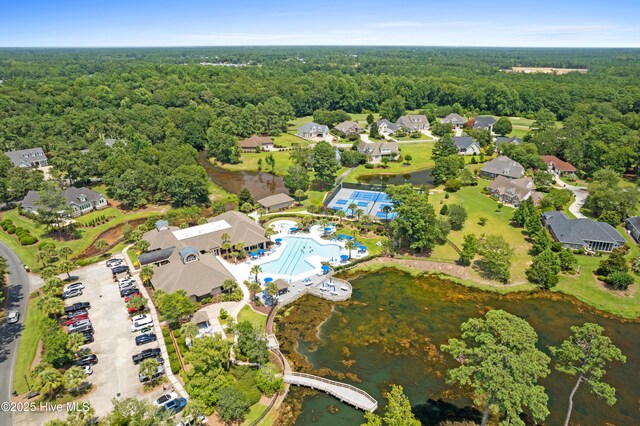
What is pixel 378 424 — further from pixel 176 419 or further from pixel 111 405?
pixel 111 405

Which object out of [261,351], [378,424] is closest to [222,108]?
[261,351]

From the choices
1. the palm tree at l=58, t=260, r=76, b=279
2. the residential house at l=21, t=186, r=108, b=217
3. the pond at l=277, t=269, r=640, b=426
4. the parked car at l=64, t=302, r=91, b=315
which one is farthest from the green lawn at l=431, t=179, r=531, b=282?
the residential house at l=21, t=186, r=108, b=217

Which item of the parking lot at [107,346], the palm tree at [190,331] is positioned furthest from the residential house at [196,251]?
the palm tree at [190,331]

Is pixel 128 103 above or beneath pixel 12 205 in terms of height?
above

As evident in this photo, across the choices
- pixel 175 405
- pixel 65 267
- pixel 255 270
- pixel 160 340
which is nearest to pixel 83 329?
pixel 160 340

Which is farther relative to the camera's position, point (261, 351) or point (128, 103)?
point (128, 103)

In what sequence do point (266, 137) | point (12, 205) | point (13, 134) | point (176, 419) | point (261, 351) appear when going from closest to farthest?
point (176, 419) < point (261, 351) < point (12, 205) < point (13, 134) < point (266, 137)
